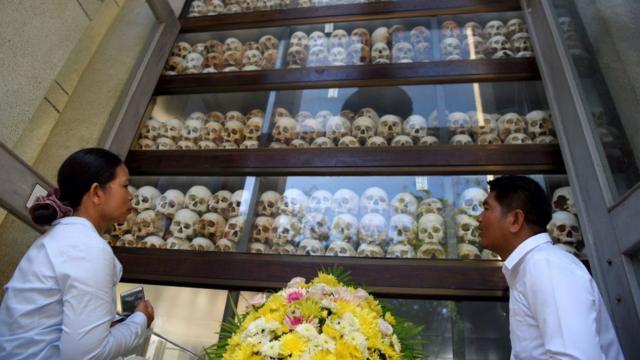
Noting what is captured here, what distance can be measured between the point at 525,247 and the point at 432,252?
827mm

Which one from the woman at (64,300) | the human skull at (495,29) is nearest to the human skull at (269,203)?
the woman at (64,300)

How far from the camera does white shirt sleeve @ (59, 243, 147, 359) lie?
1.30 m

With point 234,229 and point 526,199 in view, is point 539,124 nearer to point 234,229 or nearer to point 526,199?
point 526,199

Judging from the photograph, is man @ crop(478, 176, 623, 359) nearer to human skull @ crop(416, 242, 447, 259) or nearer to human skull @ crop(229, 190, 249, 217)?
human skull @ crop(416, 242, 447, 259)

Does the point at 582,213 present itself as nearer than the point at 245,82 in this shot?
Yes

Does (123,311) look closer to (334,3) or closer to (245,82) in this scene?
(245,82)

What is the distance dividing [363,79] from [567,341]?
87.6 inches

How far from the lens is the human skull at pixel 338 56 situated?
11.2 feet

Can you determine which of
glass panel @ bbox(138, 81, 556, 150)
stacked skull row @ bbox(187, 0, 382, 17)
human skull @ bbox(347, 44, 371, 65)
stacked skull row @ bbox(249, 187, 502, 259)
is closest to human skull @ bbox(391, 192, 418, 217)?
stacked skull row @ bbox(249, 187, 502, 259)

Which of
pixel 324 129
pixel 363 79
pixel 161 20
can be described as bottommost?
pixel 324 129

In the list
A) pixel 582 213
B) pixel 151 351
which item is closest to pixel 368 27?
pixel 582 213

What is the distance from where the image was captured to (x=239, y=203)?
9.54ft

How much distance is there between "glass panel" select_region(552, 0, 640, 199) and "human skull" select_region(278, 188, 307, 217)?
160 cm

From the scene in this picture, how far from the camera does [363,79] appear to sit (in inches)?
124
